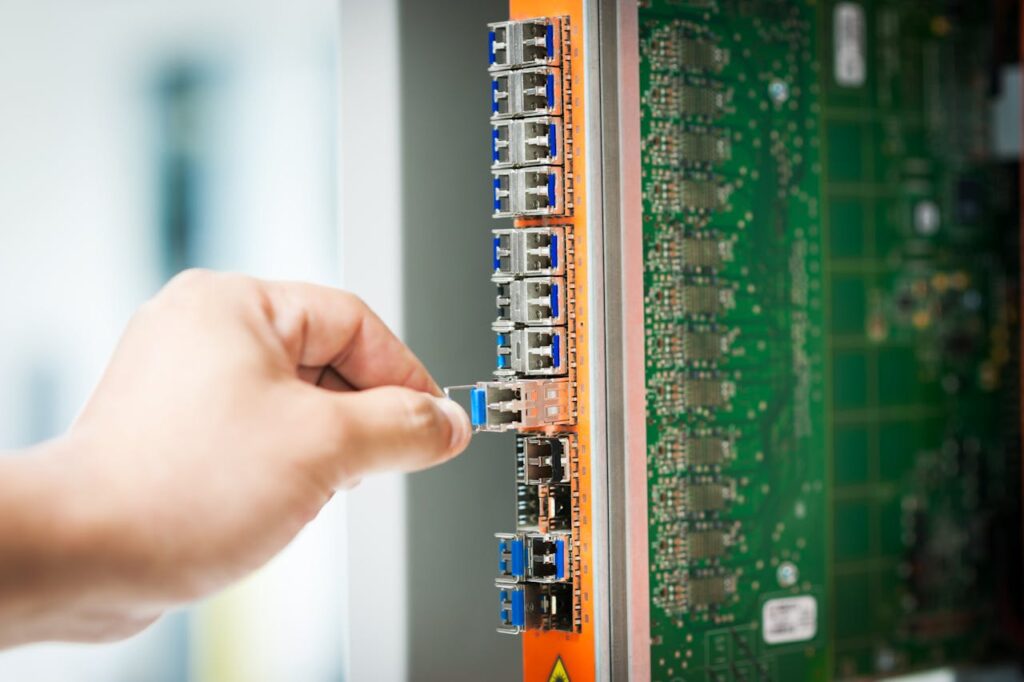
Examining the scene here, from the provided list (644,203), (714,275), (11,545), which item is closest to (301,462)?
(11,545)

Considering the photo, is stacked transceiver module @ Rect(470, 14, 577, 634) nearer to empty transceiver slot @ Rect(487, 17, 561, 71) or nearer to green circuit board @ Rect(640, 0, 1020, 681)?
empty transceiver slot @ Rect(487, 17, 561, 71)

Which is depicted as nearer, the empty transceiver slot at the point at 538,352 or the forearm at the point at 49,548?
the forearm at the point at 49,548

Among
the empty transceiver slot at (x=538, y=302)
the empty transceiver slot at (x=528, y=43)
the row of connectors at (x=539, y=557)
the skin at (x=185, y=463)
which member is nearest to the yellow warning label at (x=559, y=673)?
the row of connectors at (x=539, y=557)

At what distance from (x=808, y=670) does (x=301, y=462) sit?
63.7 inches

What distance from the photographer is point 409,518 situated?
2691 mm

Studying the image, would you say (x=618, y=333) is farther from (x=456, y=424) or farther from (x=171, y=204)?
(x=171, y=204)

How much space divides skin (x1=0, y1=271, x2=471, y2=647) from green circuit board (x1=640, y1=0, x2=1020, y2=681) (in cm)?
106

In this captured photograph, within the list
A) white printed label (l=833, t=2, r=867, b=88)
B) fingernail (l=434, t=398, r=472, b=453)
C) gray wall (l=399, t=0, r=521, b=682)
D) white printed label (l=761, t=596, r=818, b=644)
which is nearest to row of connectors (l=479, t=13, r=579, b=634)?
gray wall (l=399, t=0, r=521, b=682)

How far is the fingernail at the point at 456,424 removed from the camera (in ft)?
5.06

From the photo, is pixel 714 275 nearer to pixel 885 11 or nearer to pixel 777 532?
pixel 777 532

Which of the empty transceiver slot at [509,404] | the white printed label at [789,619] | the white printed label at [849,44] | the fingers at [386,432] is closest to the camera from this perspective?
the fingers at [386,432]

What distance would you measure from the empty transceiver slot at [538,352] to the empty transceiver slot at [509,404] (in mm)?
34

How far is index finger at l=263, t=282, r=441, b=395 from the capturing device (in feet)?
4.77

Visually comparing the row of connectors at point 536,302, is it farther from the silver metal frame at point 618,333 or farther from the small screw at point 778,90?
the small screw at point 778,90
